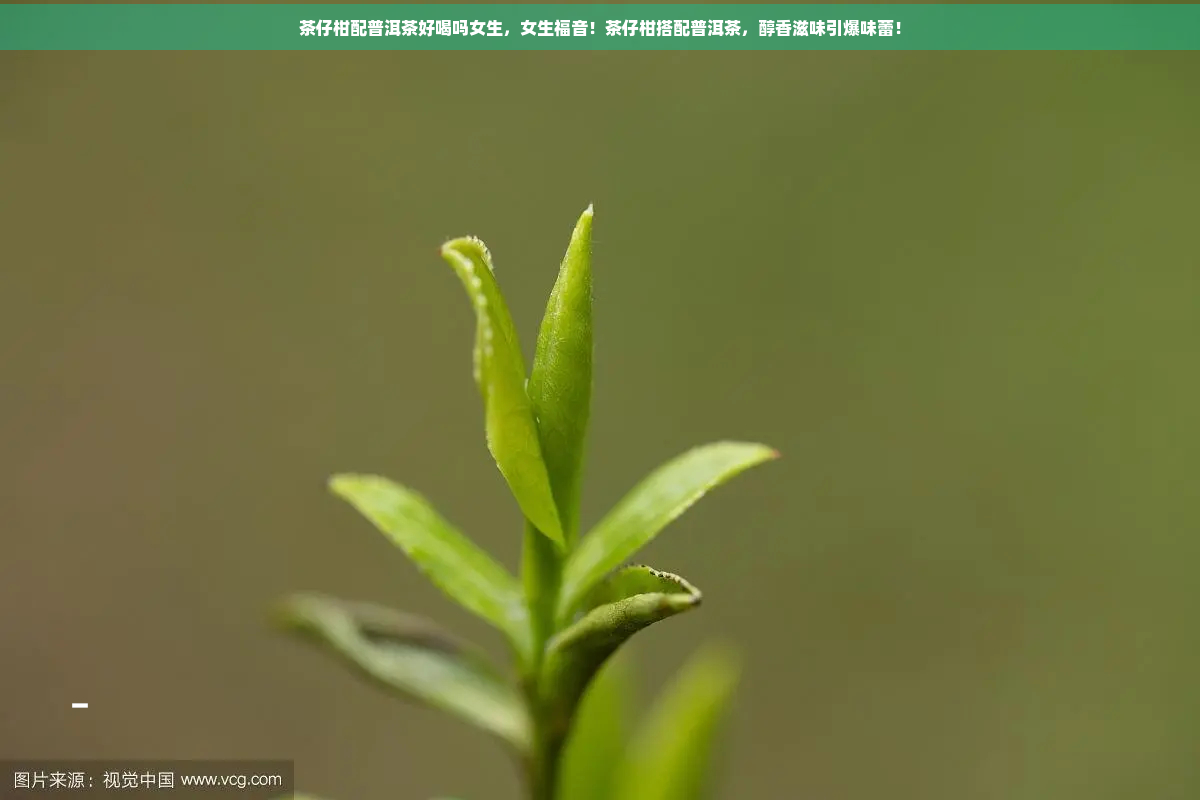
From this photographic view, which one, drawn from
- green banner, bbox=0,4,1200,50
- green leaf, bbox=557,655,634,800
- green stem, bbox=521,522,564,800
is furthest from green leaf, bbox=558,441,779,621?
green banner, bbox=0,4,1200,50

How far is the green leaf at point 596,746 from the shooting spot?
684mm

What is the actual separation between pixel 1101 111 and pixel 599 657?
233 cm

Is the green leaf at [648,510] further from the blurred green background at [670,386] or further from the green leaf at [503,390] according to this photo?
the blurred green background at [670,386]

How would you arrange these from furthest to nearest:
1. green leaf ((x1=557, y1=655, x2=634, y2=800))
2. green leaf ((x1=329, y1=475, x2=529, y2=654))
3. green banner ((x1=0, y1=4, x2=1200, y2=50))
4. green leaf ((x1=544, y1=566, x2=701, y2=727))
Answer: green banner ((x1=0, y1=4, x2=1200, y2=50)) < green leaf ((x1=557, y1=655, x2=634, y2=800)) < green leaf ((x1=329, y1=475, x2=529, y2=654)) < green leaf ((x1=544, y1=566, x2=701, y2=727))

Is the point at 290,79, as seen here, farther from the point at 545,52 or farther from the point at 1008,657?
the point at 1008,657

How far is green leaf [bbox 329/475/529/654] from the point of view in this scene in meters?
0.58

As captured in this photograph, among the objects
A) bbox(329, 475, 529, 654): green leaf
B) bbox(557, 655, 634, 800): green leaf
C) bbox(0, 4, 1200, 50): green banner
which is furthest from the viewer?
bbox(0, 4, 1200, 50): green banner

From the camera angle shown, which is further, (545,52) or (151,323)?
(545,52)

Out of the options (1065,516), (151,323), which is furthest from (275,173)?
(1065,516)

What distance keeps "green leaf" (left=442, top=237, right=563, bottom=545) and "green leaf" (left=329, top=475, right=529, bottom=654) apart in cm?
8

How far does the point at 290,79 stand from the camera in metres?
2.47

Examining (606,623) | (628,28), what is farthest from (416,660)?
(628,28)

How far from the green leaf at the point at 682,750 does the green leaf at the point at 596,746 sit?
15 mm

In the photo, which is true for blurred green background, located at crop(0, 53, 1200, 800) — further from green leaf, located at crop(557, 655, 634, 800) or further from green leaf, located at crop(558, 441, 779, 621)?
green leaf, located at crop(558, 441, 779, 621)
